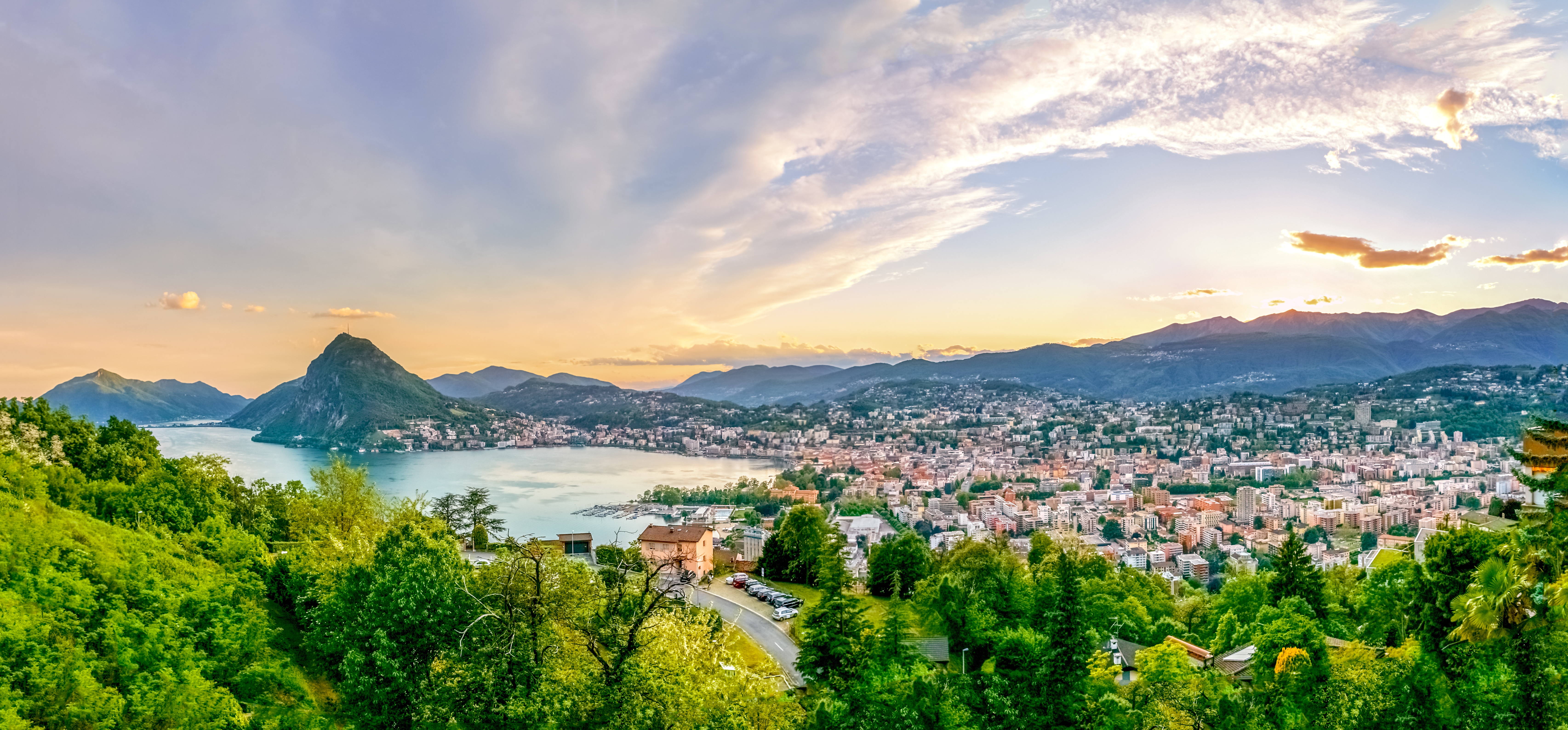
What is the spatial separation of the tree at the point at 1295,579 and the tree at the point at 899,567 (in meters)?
8.42

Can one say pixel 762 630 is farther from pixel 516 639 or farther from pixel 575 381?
pixel 575 381

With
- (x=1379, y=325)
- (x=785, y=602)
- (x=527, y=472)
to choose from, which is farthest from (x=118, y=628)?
(x=1379, y=325)

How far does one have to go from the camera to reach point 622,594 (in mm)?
8445

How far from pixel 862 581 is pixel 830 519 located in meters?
19.9

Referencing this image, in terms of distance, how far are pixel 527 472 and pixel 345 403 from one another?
41928 millimetres

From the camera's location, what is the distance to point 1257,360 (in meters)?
161

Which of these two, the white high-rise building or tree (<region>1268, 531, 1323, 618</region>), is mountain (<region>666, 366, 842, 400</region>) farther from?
tree (<region>1268, 531, 1323, 618</region>)

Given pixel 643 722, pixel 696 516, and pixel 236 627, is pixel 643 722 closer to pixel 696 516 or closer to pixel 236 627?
pixel 236 627

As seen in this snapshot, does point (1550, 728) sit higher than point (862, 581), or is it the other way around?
point (1550, 728)

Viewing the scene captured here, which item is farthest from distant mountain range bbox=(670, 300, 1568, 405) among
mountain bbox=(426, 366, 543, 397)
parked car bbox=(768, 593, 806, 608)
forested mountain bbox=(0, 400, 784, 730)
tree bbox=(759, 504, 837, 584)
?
forested mountain bbox=(0, 400, 784, 730)

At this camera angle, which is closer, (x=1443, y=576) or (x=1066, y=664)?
(x=1066, y=664)

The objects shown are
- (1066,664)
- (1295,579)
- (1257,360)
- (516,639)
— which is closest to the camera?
(516,639)

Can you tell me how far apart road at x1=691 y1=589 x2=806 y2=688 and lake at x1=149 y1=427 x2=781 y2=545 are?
14.9 metres

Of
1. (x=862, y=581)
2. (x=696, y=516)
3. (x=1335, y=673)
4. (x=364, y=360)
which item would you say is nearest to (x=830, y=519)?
(x=696, y=516)
